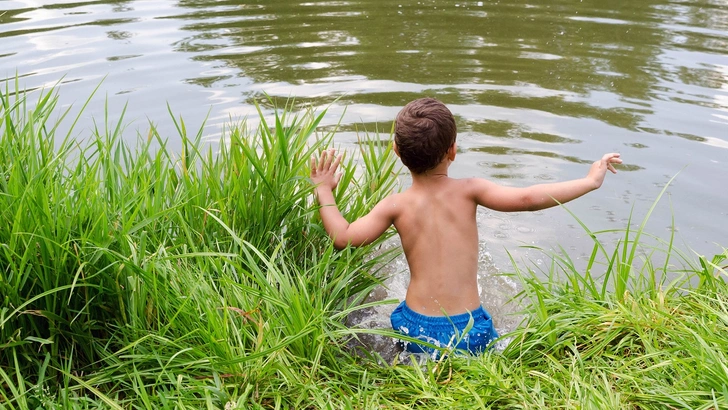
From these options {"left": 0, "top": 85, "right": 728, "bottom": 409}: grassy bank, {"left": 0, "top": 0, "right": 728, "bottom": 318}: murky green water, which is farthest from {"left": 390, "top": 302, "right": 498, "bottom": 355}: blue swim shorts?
{"left": 0, "top": 0, "right": 728, "bottom": 318}: murky green water

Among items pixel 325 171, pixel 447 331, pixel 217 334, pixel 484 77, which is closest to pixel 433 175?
pixel 325 171

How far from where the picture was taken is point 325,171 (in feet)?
11.6

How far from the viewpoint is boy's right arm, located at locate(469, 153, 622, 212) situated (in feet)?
10.4

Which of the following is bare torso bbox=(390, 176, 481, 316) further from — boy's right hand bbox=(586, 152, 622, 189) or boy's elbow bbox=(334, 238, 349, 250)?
boy's right hand bbox=(586, 152, 622, 189)

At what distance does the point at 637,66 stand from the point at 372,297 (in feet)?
15.5

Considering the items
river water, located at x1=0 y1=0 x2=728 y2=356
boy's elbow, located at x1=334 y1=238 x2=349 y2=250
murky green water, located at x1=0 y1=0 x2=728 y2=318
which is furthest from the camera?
murky green water, located at x1=0 y1=0 x2=728 y2=318

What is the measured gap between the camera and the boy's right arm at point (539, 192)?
3.18m

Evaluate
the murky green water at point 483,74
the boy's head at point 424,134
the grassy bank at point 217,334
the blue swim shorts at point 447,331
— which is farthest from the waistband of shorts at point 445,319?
the murky green water at point 483,74

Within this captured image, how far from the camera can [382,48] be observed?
26.5 ft

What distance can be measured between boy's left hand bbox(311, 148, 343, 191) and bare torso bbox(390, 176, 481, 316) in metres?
0.38

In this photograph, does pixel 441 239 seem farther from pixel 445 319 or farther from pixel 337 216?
pixel 337 216

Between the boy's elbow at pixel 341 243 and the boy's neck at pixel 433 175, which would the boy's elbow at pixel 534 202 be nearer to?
the boy's neck at pixel 433 175

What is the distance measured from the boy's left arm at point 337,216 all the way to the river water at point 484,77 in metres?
0.61

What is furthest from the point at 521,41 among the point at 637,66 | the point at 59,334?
the point at 59,334
